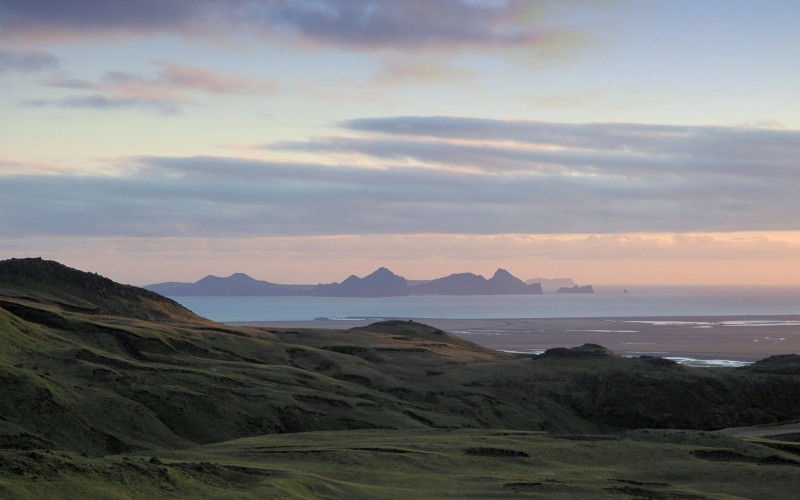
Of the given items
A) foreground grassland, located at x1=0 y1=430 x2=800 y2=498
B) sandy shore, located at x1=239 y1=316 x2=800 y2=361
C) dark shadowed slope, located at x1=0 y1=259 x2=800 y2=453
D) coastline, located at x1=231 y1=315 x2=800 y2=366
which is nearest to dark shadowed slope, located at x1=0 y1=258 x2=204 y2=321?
dark shadowed slope, located at x1=0 y1=259 x2=800 y2=453

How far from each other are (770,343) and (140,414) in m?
131

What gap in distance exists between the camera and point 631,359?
301 ft

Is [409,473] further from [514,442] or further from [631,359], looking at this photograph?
[631,359]

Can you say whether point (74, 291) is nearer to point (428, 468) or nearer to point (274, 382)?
point (274, 382)

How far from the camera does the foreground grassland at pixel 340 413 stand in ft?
107

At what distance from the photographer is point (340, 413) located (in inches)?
2402

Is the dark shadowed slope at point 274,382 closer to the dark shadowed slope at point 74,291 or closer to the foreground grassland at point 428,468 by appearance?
the dark shadowed slope at point 74,291

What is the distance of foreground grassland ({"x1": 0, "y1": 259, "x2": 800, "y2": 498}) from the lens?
32.6 meters

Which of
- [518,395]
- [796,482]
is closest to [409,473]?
[796,482]

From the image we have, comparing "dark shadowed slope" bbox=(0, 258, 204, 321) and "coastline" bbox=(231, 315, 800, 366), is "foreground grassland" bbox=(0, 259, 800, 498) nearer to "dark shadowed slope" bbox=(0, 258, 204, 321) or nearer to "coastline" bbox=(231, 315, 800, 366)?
"dark shadowed slope" bbox=(0, 258, 204, 321)

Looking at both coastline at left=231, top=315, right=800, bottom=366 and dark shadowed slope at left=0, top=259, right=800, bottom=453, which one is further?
coastline at left=231, top=315, right=800, bottom=366

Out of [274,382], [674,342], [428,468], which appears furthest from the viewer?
[674,342]

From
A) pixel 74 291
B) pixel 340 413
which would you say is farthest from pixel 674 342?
pixel 340 413

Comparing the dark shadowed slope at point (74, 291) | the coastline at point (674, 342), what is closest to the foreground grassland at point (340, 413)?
the dark shadowed slope at point (74, 291)
